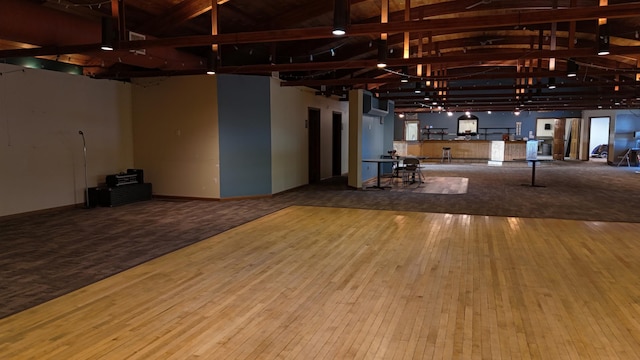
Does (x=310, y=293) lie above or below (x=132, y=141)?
below

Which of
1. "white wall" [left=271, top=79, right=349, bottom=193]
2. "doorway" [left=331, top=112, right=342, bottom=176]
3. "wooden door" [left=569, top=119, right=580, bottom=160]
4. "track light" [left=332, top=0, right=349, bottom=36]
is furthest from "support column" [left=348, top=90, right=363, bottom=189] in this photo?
"wooden door" [left=569, top=119, right=580, bottom=160]

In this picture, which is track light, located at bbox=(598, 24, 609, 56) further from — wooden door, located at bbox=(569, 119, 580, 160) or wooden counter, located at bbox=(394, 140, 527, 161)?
wooden door, located at bbox=(569, 119, 580, 160)

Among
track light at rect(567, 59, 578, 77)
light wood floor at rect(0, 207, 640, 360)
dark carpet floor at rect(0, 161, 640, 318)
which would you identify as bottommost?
light wood floor at rect(0, 207, 640, 360)

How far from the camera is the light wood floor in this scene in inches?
106

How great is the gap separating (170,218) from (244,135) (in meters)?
2.62

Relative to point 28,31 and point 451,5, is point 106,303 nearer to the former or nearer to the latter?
point 28,31

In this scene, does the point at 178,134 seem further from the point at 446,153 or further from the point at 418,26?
the point at 446,153

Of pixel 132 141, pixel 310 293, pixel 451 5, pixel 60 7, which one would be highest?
pixel 451 5

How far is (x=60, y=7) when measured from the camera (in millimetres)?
6219

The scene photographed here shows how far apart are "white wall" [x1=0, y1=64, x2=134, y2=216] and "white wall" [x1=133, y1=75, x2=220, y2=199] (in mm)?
408

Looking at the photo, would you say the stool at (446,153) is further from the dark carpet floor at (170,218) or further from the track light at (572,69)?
the track light at (572,69)

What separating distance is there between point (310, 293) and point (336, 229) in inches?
97.5

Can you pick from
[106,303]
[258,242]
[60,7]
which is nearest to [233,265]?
[258,242]

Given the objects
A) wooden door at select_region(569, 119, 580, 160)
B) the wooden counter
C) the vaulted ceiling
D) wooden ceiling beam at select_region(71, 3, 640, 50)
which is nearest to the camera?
wooden ceiling beam at select_region(71, 3, 640, 50)
